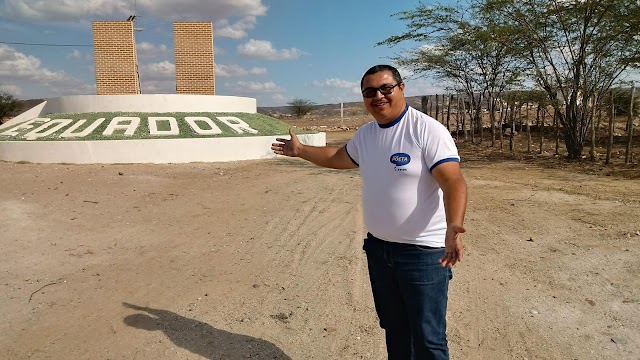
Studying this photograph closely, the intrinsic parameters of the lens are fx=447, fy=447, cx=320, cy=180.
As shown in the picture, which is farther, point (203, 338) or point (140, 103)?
point (140, 103)

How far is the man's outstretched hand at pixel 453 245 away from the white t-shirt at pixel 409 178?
4.0 inches

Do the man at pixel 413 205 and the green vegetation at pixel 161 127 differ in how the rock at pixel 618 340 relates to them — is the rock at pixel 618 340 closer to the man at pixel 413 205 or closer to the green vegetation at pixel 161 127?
the man at pixel 413 205

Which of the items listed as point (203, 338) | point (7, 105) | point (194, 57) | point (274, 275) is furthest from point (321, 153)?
point (7, 105)

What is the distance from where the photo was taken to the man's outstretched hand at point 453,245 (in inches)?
66.1

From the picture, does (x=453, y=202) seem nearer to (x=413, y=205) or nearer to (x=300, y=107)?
(x=413, y=205)

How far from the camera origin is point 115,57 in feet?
42.4

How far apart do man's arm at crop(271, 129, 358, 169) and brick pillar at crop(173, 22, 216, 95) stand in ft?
38.3

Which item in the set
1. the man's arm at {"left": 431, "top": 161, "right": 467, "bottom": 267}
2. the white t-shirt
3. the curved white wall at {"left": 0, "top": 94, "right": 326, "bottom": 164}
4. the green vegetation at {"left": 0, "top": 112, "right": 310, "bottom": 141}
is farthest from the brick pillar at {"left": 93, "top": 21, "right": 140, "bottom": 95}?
the man's arm at {"left": 431, "top": 161, "right": 467, "bottom": 267}

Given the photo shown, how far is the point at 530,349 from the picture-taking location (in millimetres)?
2701

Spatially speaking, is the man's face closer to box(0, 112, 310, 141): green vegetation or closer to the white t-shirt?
the white t-shirt

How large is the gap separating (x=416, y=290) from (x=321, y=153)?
3.09ft

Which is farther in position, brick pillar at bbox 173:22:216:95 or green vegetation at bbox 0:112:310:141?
brick pillar at bbox 173:22:216:95

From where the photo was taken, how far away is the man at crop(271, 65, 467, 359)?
5.67 feet

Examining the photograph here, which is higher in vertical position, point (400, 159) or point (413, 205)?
point (400, 159)
